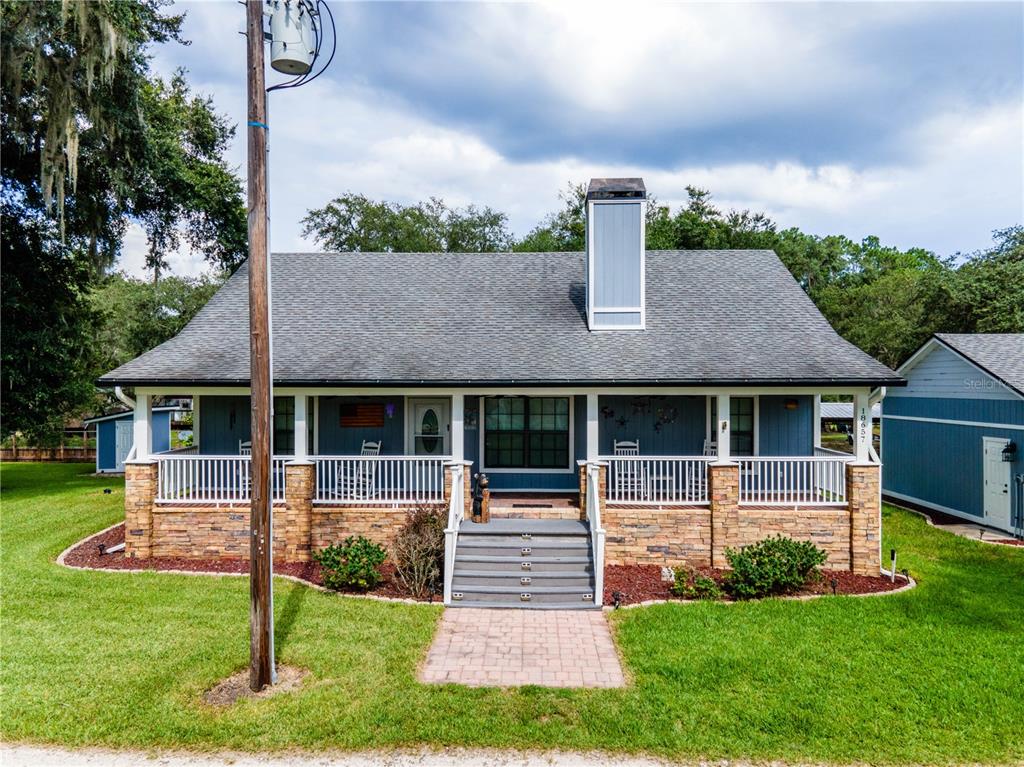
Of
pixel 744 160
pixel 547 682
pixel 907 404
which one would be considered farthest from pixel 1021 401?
pixel 547 682

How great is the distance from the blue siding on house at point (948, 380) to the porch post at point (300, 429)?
1406cm

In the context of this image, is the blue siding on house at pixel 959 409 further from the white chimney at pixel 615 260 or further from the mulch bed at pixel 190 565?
the mulch bed at pixel 190 565

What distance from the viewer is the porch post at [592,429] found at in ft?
31.4

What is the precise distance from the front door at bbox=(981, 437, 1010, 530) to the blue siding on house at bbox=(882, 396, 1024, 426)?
521 millimetres

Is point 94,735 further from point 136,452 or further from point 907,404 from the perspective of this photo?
point 907,404

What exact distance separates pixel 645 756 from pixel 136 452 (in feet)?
31.0

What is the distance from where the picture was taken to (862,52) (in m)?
10.8

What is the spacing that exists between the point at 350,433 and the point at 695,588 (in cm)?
741

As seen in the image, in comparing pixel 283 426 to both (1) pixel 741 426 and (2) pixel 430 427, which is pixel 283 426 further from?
(1) pixel 741 426

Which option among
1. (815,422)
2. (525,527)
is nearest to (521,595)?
(525,527)

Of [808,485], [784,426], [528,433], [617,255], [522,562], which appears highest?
[617,255]

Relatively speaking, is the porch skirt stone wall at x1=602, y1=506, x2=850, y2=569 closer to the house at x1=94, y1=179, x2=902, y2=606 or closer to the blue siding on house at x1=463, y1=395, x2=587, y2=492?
the house at x1=94, y1=179, x2=902, y2=606

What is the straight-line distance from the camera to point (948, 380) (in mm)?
14164

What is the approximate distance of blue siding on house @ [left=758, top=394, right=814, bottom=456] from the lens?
1154 centimetres
